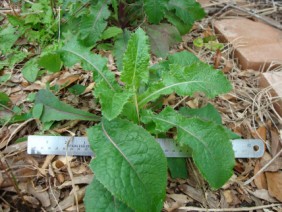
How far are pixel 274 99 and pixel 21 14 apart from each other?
1.53 metres

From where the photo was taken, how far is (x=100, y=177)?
1038mm

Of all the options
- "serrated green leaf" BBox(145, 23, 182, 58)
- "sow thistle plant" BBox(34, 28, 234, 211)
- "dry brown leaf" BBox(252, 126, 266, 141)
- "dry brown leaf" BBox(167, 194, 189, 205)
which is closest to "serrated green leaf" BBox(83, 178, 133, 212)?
"sow thistle plant" BBox(34, 28, 234, 211)

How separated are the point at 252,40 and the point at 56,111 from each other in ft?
4.16

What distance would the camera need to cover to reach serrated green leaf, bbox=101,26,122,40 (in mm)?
1767

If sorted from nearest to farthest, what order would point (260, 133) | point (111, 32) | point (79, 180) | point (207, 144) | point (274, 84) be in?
point (207, 144)
point (79, 180)
point (260, 133)
point (274, 84)
point (111, 32)

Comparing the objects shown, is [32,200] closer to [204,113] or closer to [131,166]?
[131,166]

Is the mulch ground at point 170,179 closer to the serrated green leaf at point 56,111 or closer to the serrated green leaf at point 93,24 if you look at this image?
the serrated green leaf at point 56,111

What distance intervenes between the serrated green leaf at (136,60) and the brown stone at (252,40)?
Result: 784 millimetres

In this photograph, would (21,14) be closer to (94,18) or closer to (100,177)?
(94,18)

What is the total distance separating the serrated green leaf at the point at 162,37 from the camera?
178 centimetres

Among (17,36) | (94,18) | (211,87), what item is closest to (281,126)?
(211,87)

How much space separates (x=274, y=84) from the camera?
65.3 inches

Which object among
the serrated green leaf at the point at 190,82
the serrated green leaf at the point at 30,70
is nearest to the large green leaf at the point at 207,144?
the serrated green leaf at the point at 190,82

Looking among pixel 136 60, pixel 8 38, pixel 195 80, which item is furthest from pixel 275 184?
pixel 8 38
